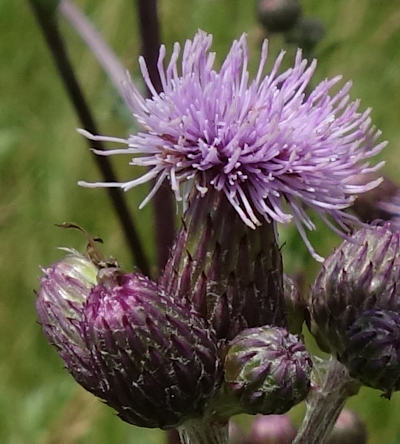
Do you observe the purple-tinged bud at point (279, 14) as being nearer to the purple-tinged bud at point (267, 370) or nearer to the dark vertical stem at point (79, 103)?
the dark vertical stem at point (79, 103)

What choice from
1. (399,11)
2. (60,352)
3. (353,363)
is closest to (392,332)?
(353,363)

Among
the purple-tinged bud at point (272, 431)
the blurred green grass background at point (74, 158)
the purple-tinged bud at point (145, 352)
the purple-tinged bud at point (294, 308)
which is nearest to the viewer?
the purple-tinged bud at point (145, 352)

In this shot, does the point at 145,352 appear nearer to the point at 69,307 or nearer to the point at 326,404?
the point at 69,307

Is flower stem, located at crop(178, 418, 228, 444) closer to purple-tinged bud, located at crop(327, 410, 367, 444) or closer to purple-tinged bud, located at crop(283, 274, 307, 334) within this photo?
purple-tinged bud, located at crop(283, 274, 307, 334)

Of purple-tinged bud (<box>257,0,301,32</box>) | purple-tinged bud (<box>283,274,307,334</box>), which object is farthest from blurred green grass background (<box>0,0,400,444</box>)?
purple-tinged bud (<box>283,274,307,334</box>)

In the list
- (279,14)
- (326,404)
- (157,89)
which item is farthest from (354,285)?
(279,14)

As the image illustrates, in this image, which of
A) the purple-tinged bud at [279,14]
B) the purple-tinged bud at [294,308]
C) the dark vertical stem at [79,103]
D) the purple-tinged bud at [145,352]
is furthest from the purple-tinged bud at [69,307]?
the purple-tinged bud at [279,14]

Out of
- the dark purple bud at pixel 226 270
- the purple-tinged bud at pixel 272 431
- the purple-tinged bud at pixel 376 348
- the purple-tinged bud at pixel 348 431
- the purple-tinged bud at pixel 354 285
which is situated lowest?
the purple-tinged bud at pixel 348 431
